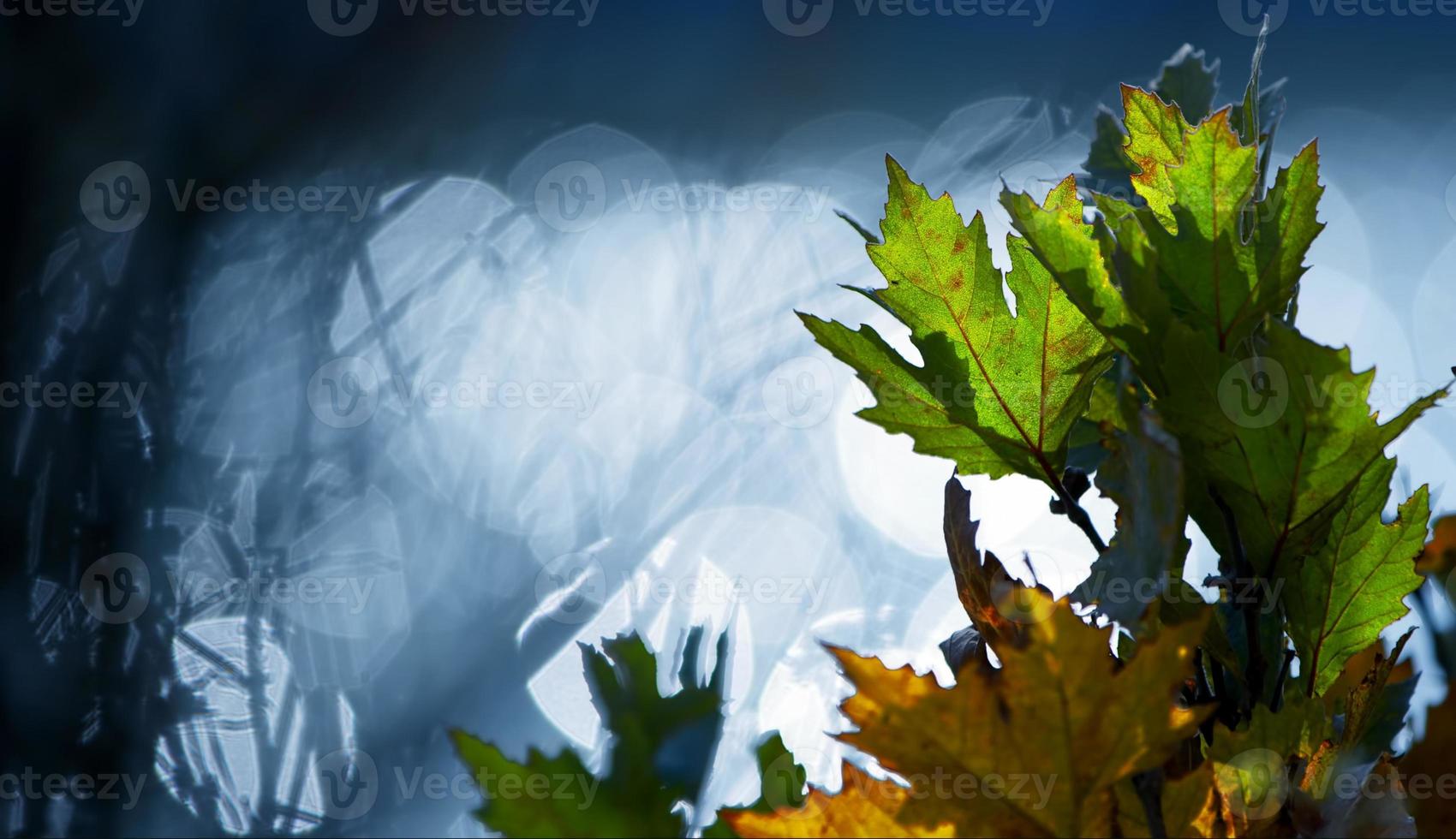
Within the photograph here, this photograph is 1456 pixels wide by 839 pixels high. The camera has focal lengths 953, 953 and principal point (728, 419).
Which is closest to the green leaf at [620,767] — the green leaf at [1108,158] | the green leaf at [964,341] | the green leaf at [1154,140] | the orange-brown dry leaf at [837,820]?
the orange-brown dry leaf at [837,820]

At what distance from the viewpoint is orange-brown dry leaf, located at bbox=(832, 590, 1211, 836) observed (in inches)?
8.8

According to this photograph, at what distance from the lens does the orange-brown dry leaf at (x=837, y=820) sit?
0.80ft

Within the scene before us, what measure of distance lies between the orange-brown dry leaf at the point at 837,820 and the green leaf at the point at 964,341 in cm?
15

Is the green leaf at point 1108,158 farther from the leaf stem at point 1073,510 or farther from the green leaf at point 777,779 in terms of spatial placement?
the green leaf at point 777,779

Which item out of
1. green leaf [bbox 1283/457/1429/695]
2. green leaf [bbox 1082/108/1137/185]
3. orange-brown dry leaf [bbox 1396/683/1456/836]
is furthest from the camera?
green leaf [bbox 1082/108/1137/185]

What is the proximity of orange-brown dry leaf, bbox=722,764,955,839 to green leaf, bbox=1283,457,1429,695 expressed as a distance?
17 cm

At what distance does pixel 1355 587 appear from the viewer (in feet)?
1.08

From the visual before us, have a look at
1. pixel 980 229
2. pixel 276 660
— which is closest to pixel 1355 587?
pixel 980 229

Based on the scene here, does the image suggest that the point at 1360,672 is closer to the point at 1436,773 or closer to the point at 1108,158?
the point at 1436,773

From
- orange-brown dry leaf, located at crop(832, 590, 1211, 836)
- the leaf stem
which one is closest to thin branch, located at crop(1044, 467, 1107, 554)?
the leaf stem

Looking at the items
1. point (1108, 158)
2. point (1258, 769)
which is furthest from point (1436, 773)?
point (1108, 158)

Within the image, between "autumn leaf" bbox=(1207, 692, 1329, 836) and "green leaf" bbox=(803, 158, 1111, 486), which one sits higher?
"green leaf" bbox=(803, 158, 1111, 486)

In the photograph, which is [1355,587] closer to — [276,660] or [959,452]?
[959,452]

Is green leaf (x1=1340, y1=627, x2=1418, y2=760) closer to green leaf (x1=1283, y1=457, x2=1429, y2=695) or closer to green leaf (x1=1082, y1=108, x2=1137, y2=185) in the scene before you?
green leaf (x1=1283, y1=457, x2=1429, y2=695)
